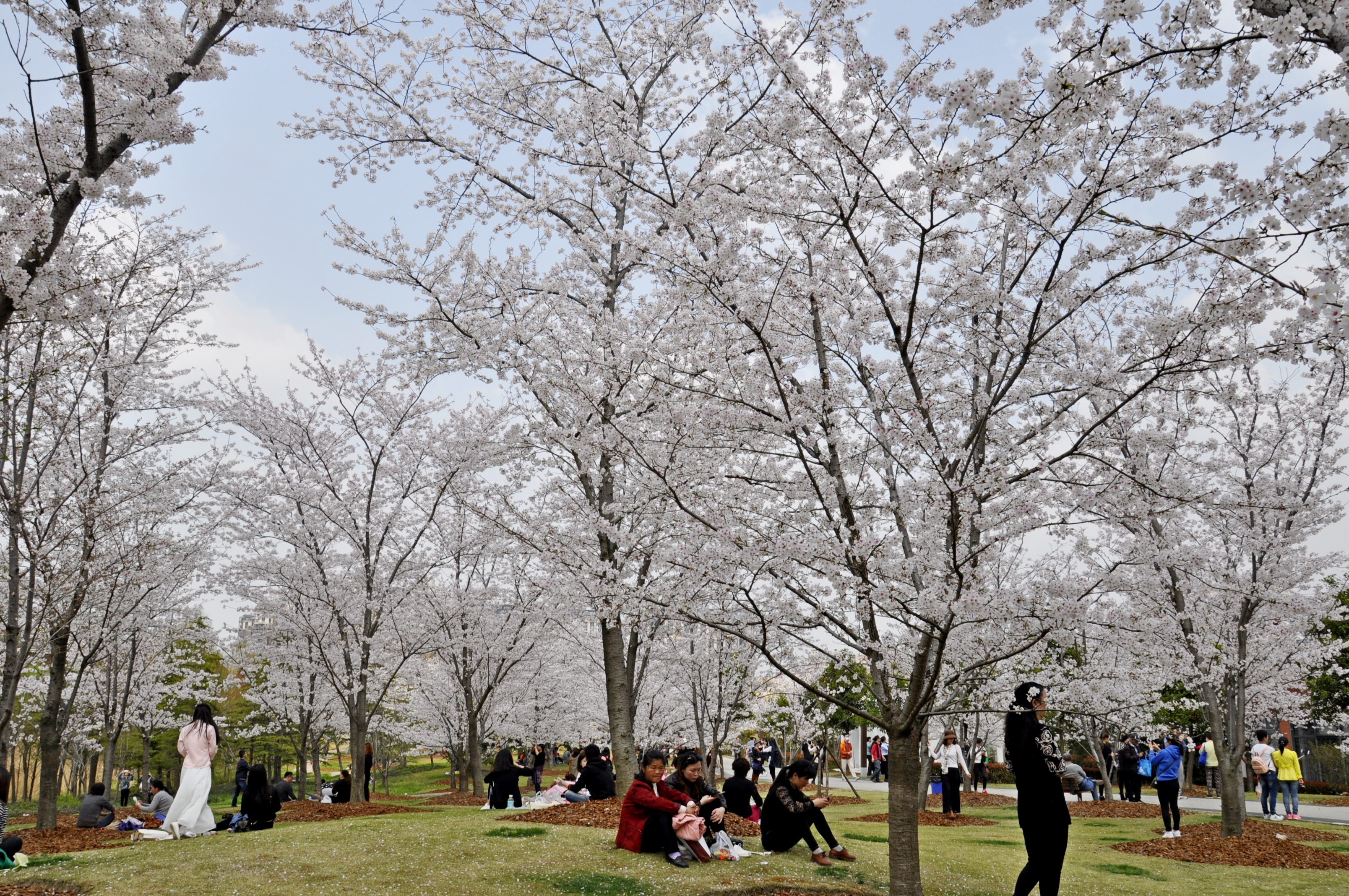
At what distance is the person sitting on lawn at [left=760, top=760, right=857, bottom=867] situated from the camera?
7367 mm

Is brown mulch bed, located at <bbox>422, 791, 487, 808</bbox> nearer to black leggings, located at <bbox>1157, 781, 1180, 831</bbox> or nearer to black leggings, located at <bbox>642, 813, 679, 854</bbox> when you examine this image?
black leggings, located at <bbox>642, 813, 679, 854</bbox>

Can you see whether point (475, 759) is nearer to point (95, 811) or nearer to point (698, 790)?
point (95, 811)

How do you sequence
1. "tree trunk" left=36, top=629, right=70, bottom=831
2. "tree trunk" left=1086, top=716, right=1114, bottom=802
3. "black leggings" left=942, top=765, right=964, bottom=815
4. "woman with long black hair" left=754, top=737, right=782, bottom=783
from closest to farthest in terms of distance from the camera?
"tree trunk" left=36, top=629, right=70, bottom=831, "black leggings" left=942, top=765, right=964, bottom=815, "tree trunk" left=1086, top=716, right=1114, bottom=802, "woman with long black hair" left=754, top=737, right=782, bottom=783

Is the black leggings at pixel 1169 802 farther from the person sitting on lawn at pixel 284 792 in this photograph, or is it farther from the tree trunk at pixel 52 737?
the tree trunk at pixel 52 737

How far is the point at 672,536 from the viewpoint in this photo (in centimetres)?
712

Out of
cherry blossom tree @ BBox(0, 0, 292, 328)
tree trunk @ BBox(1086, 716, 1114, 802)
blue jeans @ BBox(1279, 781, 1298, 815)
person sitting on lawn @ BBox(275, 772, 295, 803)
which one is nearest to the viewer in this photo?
cherry blossom tree @ BBox(0, 0, 292, 328)

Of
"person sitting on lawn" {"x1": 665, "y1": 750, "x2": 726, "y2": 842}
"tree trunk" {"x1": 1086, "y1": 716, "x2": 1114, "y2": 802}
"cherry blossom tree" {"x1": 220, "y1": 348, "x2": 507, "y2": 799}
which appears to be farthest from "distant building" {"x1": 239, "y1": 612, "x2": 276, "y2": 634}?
"tree trunk" {"x1": 1086, "y1": 716, "x2": 1114, "y2": 802}

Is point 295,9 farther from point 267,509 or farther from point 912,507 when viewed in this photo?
point 267,509

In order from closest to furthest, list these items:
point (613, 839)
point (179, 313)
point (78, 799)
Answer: point (613, 839)
point (179, 313)
point (78, 799)

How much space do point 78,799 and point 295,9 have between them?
96.3 ft

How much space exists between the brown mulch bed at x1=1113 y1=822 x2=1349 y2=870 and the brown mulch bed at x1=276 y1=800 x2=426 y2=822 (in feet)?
33.2

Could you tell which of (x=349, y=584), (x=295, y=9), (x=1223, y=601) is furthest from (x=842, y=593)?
(x=349, y=584)

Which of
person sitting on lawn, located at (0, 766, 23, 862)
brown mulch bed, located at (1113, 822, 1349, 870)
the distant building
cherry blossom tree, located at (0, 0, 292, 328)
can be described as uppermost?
cherry blossom tree, located at (0, 0, 292, 328)

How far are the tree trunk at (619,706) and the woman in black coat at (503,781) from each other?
218 cm
